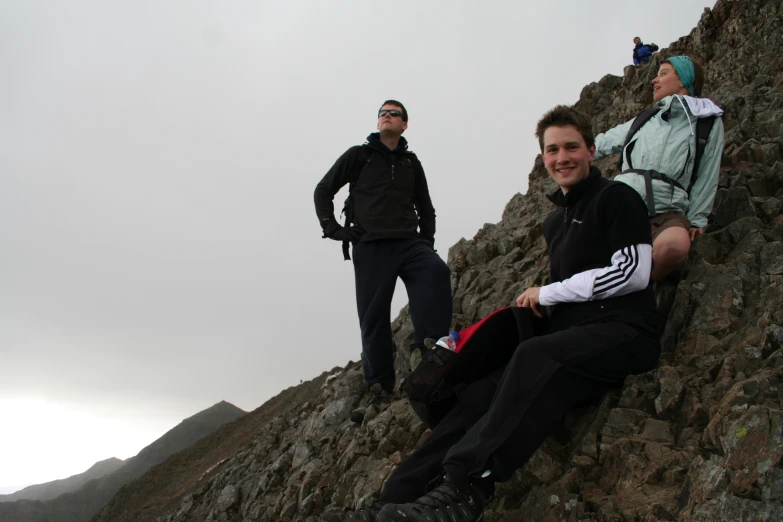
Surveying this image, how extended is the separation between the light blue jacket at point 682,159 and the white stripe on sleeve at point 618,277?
188 centimetres

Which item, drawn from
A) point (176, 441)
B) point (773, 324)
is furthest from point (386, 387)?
point (176, 441)

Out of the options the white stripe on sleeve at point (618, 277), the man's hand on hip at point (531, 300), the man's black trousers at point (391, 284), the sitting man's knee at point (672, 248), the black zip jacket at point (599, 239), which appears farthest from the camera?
the man's black trousers at point (391, 284)

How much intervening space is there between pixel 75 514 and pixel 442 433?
134 ft

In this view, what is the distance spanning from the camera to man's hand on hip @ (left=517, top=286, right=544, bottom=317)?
16.3 feet

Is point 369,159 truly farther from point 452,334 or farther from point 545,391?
point 545,391

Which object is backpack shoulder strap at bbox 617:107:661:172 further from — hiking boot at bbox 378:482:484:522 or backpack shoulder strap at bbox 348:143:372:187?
hiking boot at bbox 378:482:484:522

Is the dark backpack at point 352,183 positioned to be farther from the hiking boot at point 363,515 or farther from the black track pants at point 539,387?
the black track pants at point 539,387

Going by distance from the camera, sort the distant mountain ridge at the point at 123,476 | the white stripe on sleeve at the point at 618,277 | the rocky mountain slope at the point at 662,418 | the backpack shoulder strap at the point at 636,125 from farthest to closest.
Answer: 1. the distant mountain ridge at the point at 123,476
2. the backpack shoulder strap at the point at 636,125
3. the white stripe on sleeve at the point at 618,277
4. the rocky mountain slope at the point at 662,418

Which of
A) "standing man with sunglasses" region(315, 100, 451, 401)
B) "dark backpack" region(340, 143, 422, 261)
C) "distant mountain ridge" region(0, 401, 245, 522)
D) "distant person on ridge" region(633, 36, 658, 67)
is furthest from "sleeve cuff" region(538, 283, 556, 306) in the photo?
"distant mountain ridge" region(0, 401, 245, 522)

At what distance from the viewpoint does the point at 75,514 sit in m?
35.9

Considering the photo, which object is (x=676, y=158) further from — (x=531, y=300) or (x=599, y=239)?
(x=531, y=300)

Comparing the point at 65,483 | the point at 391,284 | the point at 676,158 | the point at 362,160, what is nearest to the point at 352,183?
the point at 362,160

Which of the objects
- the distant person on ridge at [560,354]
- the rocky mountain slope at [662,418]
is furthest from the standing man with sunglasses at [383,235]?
the distant person on ridge at [560,354]

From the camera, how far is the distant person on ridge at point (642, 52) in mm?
18614
